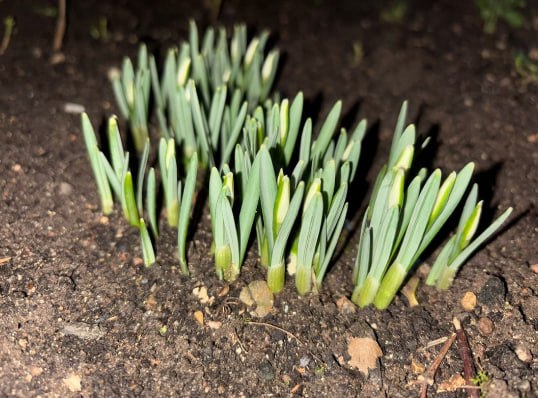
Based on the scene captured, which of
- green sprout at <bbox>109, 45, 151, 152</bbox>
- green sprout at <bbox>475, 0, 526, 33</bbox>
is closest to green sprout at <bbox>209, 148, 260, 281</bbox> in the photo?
green sprout at <bbox>109, 45, 151, 152</bbox>

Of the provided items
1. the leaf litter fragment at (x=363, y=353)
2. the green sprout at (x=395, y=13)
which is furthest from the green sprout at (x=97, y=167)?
the green sprout at (x=395, y=13)

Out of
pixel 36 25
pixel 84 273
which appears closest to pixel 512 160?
pixel 84 273

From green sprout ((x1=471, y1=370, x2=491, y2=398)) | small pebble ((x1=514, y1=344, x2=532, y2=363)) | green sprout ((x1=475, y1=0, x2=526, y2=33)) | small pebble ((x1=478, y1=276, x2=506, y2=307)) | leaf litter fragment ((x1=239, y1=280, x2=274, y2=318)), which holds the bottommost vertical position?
green sprout ((x1=471, y1=370, x2=491, y2=398))

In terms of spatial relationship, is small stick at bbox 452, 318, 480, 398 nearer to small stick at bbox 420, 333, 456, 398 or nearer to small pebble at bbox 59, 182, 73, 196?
small stick at bbox 420, 333, 456, 398

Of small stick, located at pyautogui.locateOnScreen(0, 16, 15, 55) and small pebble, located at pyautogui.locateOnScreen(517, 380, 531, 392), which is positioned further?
small stick, located at pyautogui.locateOnScreen(0, 16, 15, 55)

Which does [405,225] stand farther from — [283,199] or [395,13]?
[395,13]

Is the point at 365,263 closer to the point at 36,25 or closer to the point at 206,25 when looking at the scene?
the point at 206,25

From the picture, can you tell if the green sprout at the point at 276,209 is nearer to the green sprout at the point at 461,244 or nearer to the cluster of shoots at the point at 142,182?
the cluster of shoots at the point at 142,182
